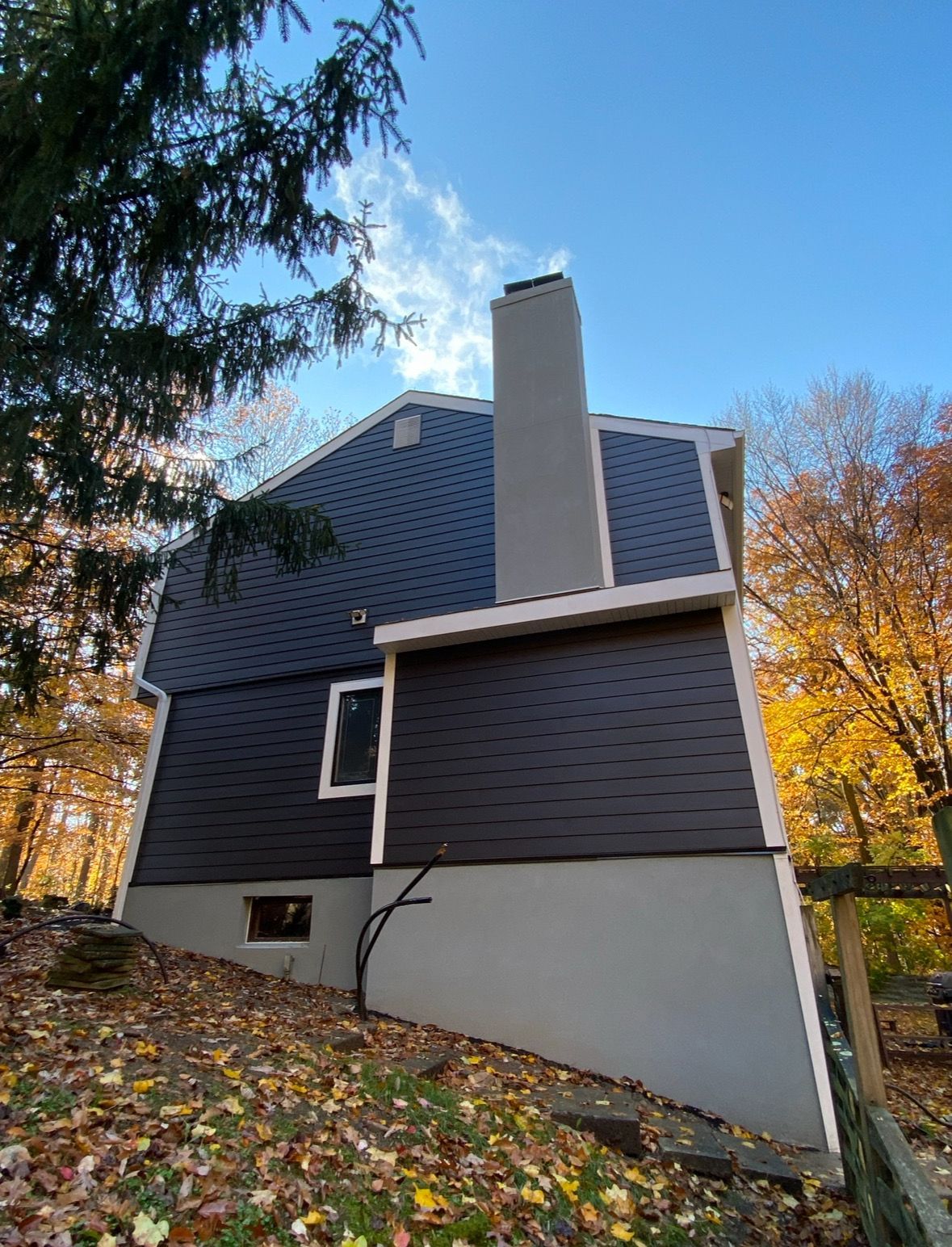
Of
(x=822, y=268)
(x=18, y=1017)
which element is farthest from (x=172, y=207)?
(x=822, y=268)

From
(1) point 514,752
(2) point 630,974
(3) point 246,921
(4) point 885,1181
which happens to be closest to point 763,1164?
(2) point 630,974

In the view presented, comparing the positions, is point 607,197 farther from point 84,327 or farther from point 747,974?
point 747,974

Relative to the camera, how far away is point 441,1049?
491 centimetres

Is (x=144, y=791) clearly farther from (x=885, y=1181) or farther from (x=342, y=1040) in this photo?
(x=885, y=1181)

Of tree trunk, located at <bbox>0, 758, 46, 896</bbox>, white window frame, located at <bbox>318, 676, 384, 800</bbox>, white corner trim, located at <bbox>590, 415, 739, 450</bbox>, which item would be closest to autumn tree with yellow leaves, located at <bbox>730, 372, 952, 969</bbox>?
white corner trim, located at <bbox>590, 415, 739, 450</bbox>

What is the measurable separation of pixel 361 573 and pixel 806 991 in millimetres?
6136

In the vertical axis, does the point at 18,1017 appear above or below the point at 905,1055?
above

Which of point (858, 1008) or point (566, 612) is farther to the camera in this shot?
point (566, 612)

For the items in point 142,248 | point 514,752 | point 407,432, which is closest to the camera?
point 142,248

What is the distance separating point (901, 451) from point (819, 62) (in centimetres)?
622

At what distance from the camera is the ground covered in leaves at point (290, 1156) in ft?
7.44

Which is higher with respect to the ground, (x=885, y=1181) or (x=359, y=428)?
(x=359, y=428)

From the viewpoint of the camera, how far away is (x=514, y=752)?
601 centimetres

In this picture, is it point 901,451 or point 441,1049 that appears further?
point 901,451
